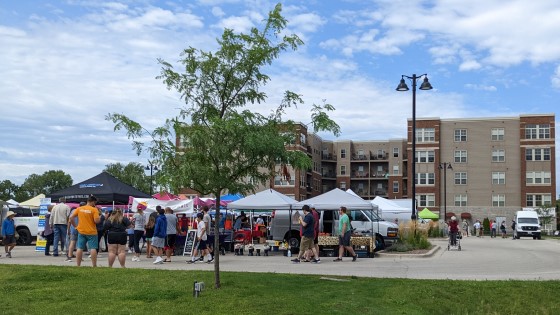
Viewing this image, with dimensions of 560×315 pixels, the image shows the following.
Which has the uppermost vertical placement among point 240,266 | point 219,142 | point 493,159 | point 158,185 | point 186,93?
point 493,159

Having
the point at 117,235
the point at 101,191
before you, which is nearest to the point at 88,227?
the point at 117,235

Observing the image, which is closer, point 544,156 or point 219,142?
point 219,142

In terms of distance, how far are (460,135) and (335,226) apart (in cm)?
6374

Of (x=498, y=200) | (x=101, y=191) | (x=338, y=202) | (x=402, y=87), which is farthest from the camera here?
(x=498, y=200)

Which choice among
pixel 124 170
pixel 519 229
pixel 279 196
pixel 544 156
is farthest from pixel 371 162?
pixel 279 196

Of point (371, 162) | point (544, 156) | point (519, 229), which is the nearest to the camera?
point (519, 229)

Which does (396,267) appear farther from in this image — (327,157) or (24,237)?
(327,157)

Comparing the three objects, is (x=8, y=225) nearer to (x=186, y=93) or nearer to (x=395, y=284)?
(x=186, y=93)

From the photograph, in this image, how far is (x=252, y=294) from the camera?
1134 cm

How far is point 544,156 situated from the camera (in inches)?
3221

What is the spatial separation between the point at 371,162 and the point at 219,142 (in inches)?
3614

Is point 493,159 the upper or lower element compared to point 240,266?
upper

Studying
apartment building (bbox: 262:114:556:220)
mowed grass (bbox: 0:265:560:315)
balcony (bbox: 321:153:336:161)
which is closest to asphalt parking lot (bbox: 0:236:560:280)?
mowed grass (bbox: 0:265:560:315)

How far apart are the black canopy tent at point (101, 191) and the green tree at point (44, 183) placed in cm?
9691
